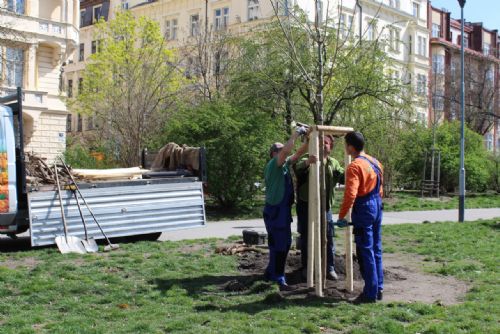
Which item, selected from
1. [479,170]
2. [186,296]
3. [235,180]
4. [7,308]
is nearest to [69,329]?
[7,308]

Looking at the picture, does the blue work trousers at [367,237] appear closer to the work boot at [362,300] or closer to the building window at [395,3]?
the work boot at [362,300]

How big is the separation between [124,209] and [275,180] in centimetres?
502

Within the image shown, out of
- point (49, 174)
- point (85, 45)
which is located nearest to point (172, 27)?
point (85, 45)

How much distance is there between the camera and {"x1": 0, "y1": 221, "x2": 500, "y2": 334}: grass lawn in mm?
5945

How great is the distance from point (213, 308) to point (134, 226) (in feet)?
18.8

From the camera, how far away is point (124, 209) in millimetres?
11969

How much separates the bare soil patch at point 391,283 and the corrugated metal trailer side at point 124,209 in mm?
2907

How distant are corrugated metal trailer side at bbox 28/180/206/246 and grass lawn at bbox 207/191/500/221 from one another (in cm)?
565

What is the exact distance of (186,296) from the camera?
7.20 m

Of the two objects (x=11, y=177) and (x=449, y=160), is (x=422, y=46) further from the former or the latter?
(x=11, y=177)

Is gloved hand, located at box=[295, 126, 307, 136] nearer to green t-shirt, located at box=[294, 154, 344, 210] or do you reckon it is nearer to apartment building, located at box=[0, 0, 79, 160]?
green t-shirt, located at box=[294, 154, 344, 210]

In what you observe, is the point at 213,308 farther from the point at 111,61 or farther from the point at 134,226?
the point at 111,61

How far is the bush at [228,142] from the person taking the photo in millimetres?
18672

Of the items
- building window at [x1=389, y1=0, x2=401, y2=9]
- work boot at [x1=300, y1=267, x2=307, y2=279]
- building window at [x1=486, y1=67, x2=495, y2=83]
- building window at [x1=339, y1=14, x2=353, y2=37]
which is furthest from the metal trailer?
building window at [x1=389, y1=0, x2=401, y2=9]
